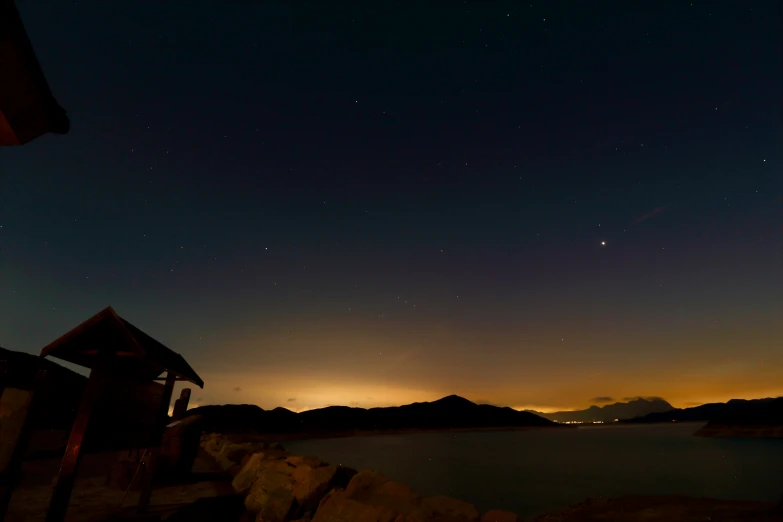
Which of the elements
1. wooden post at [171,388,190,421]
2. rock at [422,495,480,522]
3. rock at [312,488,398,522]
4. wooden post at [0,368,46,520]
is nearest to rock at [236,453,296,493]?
rock at [312,488,398,522]

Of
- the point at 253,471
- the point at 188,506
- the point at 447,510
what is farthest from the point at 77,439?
the point at 253,471

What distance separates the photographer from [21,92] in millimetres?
3088

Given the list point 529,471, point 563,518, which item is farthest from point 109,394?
point 529,471

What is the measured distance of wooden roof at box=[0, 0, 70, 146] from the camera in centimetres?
274

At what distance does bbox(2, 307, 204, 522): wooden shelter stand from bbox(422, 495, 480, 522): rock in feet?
24.1

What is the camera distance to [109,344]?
8.52 m

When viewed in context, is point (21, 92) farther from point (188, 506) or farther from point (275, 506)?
point (188, 506)

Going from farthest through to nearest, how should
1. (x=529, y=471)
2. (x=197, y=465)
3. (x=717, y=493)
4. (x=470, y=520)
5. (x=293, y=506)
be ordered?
(x=529, y=471) → (x=717, y=493) → (x=197, y=465) → (x=293, y=506) → (x=470, y=520)

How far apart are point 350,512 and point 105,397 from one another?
6113 millimetres

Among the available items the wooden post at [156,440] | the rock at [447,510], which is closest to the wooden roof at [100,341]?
the wooden post at [156,440]

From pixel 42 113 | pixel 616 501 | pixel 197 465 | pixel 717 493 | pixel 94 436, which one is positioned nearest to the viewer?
pixel 42 113

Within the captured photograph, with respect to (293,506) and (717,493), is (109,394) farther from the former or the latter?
(717,493)

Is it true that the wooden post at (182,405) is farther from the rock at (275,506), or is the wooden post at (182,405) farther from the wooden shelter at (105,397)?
the wooden shelter at (105,397)

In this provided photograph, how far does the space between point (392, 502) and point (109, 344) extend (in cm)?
785
